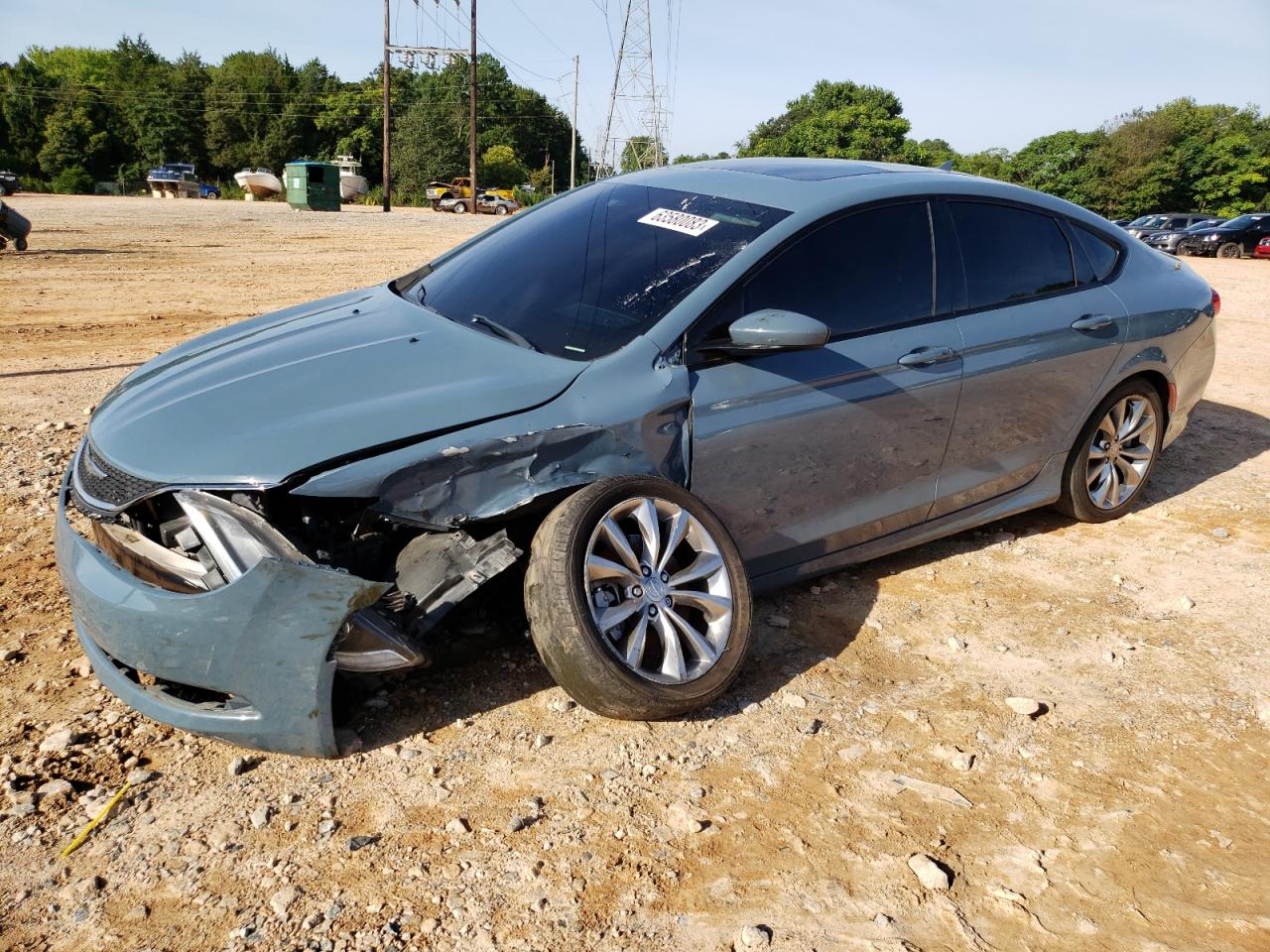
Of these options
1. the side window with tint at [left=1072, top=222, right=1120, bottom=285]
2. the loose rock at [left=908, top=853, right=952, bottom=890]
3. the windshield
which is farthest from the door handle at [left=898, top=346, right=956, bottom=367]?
the loose rock at [left=908, top=853, right=952, bottom=890]

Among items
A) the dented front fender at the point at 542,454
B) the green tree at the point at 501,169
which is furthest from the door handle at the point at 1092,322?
the green tree at the point at 501,169

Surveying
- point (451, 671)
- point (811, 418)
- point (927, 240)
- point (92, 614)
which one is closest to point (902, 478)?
point (811, 418)

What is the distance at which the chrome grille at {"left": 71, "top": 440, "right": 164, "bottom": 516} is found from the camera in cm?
272

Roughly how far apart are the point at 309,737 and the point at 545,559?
2.62ft

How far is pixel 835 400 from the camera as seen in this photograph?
11.6 feet

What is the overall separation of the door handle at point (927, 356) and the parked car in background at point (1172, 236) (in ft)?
90.1

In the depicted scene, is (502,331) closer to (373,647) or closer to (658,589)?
(658,589)

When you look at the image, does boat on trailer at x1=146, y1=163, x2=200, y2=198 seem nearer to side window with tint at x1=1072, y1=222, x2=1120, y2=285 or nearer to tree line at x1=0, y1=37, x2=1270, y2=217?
tree line at x1=0, y1=37, x2=1270, y2=217

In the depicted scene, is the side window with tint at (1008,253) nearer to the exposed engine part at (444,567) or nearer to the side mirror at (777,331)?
the side mirror at (777,331)

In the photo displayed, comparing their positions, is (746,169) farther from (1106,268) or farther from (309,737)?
(309,737)

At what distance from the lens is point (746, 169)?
4.17 m

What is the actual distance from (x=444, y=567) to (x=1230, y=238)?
30.7 m

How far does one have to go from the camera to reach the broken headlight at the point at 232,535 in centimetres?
262

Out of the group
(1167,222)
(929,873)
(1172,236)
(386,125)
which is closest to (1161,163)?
(1167,222)
